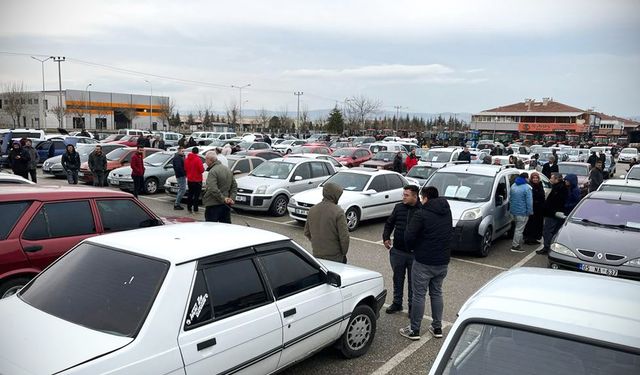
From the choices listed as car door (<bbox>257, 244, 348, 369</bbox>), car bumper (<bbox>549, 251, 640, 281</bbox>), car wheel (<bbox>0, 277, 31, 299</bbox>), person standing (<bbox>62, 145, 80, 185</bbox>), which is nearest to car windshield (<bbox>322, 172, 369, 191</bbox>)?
car bumper (<bbox>549, 251, 640, 281</bbox>)

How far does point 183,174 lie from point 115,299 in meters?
10.7

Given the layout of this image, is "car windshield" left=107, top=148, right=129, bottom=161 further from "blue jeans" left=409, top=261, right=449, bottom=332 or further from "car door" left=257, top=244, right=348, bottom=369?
"car door" left=257, top=244, right=348, bottom=369

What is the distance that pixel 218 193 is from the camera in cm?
938

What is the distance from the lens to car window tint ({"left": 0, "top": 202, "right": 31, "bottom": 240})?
17.1ft

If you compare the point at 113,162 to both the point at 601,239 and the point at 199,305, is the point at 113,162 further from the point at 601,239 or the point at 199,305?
the point at 601,239

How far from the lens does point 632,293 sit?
3137mm

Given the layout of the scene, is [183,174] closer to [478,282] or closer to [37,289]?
[478,282]

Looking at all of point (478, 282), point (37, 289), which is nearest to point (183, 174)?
point (478, 282)

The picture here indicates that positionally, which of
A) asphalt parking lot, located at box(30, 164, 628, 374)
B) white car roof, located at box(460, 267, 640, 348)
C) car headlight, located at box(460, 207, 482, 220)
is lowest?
asphalt parking lot, located at box(30, 164, 628, 374)

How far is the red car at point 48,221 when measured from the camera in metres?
5.20

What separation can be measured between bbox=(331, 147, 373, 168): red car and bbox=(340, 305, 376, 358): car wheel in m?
17.4

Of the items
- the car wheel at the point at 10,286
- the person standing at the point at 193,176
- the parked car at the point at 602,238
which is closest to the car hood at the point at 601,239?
the parked car at the point at 602,238

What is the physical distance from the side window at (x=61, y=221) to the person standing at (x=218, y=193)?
352cm

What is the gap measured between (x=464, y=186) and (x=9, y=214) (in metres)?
8.69
